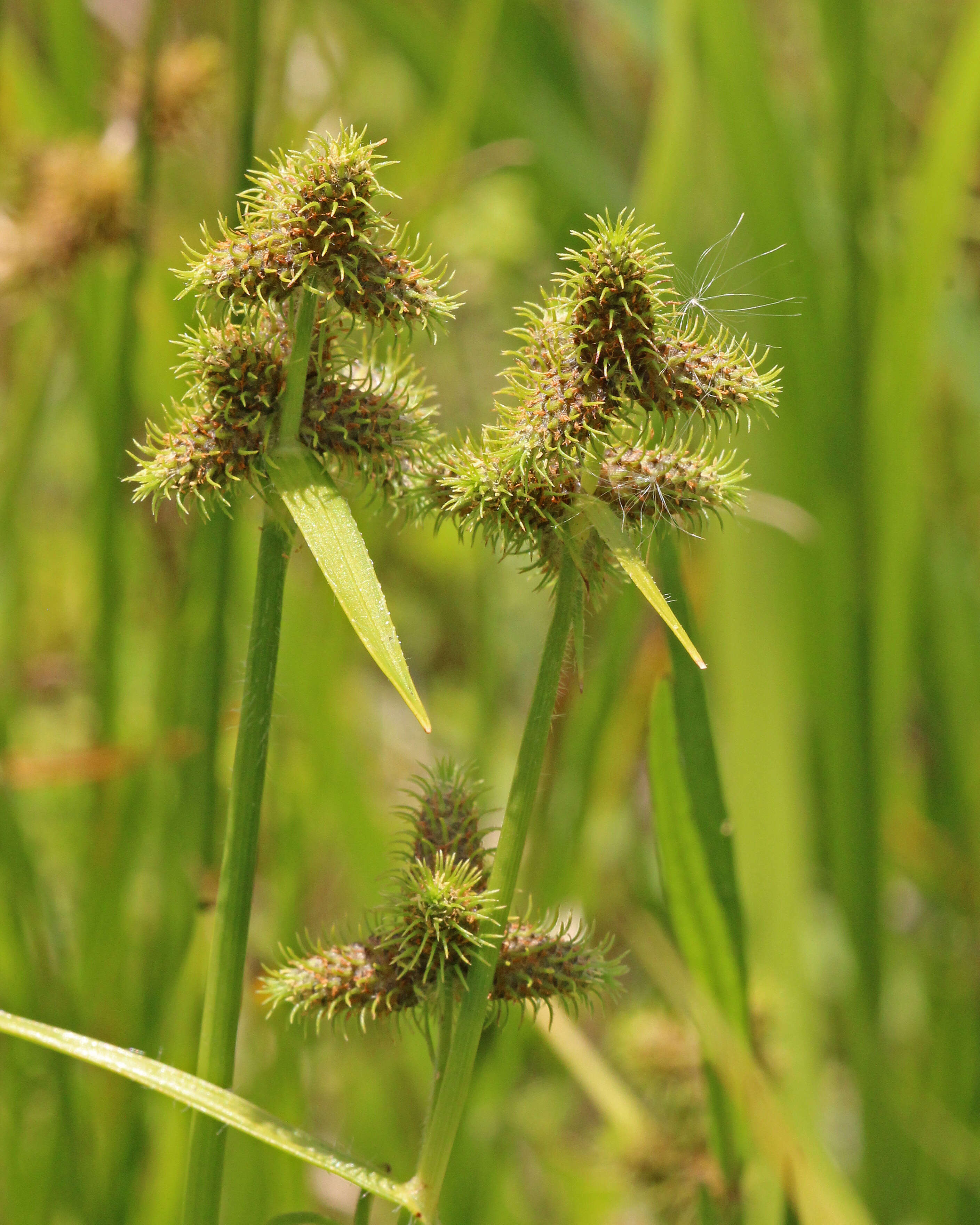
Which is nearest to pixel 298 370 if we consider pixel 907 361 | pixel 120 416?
pixel 120 416

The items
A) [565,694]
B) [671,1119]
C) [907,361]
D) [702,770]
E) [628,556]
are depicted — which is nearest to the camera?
[628,556]

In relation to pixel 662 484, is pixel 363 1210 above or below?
below

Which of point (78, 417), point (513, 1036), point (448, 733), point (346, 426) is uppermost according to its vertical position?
point (78, 417)

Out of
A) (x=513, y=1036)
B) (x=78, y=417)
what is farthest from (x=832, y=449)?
(x=78, y=417)

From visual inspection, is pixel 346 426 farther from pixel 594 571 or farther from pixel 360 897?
pixel 360 897

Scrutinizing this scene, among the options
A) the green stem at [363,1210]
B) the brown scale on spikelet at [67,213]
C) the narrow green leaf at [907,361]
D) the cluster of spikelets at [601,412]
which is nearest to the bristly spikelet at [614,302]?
the cluster of spikelets at [601,412]

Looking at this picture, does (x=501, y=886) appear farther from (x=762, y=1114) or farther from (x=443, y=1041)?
(x=762, y=1114)

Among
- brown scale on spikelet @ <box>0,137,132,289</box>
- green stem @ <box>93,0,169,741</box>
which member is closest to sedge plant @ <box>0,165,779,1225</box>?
green stem @ <box>93,0,169,741</box>
